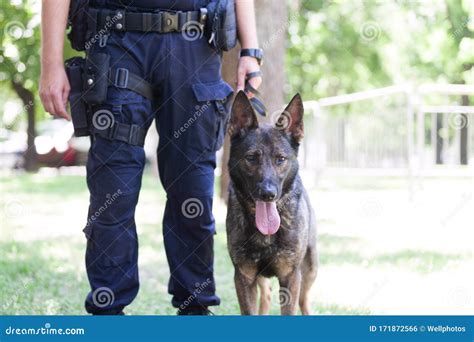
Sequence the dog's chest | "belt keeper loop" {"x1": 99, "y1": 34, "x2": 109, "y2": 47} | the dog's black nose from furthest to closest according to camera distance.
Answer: the dog's chest → the dog's black nose → "belt keeper loop" {"x1": 99, "y1": 34, "x2": 109, "y2": 47}

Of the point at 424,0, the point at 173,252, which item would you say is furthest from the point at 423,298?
the point at 424,0

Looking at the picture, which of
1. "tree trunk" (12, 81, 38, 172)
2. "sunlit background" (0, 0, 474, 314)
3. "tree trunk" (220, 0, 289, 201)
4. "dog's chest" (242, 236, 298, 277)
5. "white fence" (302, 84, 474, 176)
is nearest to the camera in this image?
"dog's chest" (242, 236, 298, 277)

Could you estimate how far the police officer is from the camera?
3432 mm

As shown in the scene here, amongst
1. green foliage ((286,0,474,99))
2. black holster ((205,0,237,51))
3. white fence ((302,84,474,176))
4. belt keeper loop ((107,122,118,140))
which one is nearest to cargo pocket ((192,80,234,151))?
black holster ((205,0,237,51))

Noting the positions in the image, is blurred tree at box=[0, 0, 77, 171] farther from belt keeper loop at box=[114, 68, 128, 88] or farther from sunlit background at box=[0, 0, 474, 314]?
belt keeper loop at box=[114, 68, 128, 88]

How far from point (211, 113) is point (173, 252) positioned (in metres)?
0.81

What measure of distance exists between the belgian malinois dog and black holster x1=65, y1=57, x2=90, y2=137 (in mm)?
880

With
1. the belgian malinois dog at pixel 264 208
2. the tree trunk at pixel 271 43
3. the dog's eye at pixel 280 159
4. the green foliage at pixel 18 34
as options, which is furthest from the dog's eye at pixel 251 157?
the green foliage at pixel 18 34

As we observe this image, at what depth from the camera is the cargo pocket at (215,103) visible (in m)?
3.59

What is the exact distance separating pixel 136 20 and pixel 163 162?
79 centimetres

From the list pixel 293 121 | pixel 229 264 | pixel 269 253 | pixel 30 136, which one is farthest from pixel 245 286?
pixel 30 136

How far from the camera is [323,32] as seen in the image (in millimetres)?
20109

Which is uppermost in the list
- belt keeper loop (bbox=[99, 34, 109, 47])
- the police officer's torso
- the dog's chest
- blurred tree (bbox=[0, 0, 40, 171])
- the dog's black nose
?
blurred tree (bbox=[0, 0, 40, 171])

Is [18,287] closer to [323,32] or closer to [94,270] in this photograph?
[94,270]
